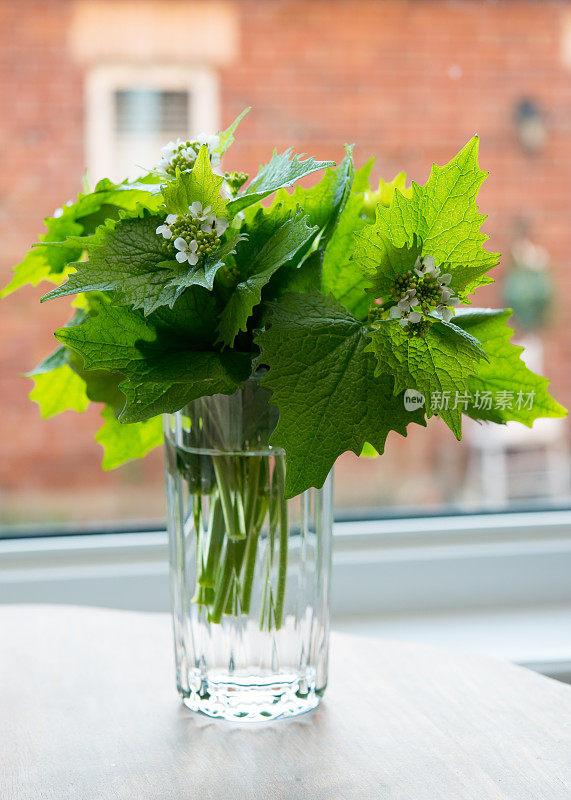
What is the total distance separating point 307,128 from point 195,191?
0.66 m

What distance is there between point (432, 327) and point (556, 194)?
0.77 m

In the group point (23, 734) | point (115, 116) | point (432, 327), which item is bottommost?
point (23, 734)

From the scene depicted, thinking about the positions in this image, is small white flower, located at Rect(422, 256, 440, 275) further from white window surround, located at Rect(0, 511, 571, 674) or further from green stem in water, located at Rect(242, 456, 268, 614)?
white window surround, located at Rect(0, 511, 571, 674)

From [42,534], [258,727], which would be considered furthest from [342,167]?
[42,534]

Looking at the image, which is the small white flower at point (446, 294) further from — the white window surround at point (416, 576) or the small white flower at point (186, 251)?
the white window surround at point (416, 576)

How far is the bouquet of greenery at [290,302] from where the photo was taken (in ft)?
1.78

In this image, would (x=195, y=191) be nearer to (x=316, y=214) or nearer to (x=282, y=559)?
(x=316, y=214)

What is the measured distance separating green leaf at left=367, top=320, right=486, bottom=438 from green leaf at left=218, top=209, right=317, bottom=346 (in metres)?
0.07

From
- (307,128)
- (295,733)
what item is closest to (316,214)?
(295,733)

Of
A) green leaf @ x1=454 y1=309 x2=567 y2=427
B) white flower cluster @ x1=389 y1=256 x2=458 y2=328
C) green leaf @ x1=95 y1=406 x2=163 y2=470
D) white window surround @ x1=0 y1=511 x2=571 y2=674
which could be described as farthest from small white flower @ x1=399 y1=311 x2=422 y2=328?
white window surround @ x1=0 y1=511 x2=571 y2=674

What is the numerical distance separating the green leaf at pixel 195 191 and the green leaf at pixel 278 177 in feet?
0.05

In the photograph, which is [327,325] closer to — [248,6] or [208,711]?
[208,711]

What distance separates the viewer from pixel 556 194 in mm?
1229

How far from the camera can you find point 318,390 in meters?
0.56
